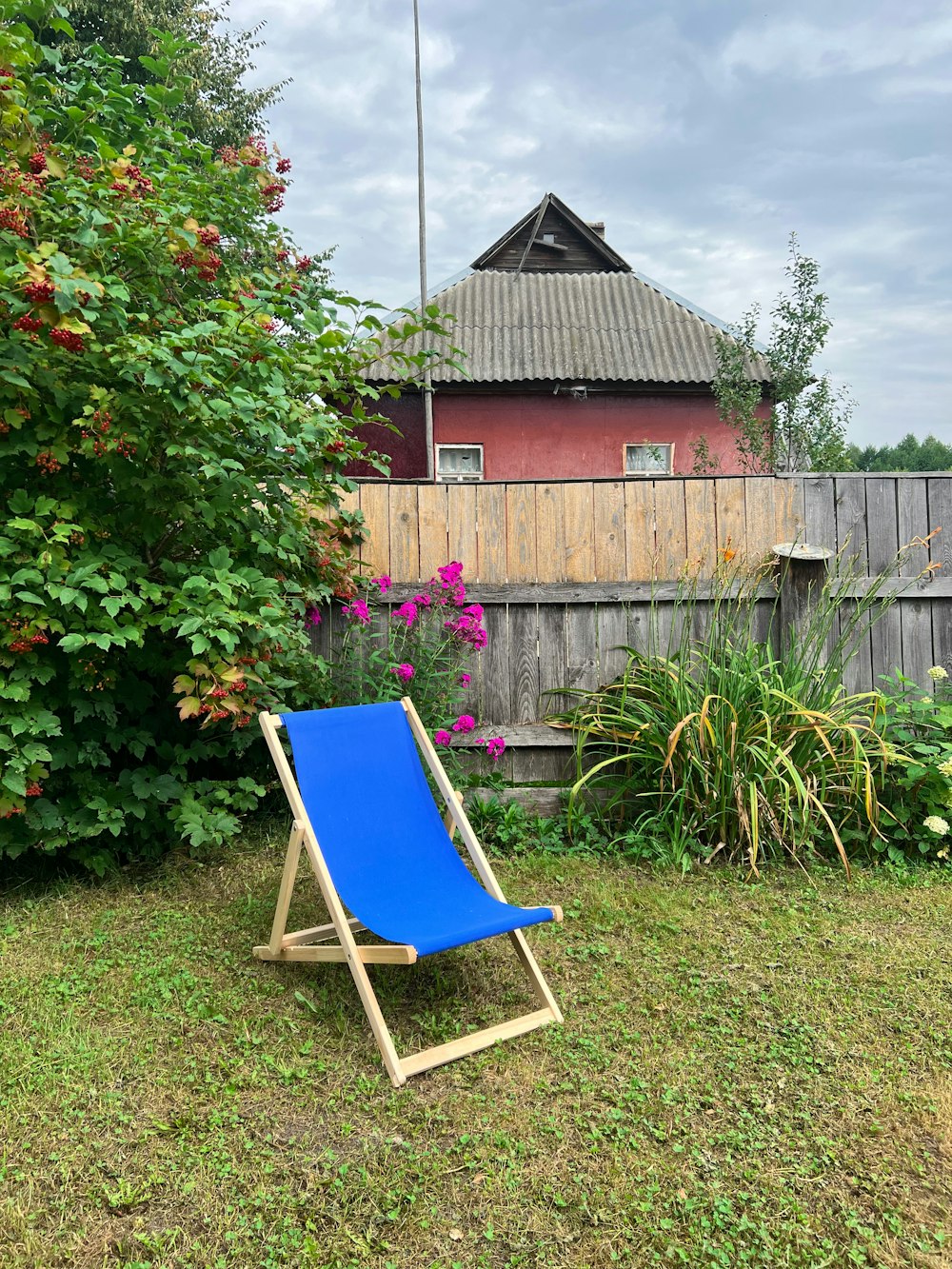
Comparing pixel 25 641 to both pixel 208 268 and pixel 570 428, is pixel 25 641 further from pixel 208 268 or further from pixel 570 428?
pixel 570 428

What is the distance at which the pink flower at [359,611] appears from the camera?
163 inches

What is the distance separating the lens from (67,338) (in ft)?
8.57

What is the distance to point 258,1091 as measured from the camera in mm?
2211

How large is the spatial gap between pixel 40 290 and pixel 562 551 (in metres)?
2.74

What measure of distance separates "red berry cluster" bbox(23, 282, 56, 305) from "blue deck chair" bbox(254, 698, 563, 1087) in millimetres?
1468

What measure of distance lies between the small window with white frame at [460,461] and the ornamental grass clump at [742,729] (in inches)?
326

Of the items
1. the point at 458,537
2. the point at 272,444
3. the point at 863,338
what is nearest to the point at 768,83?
the point at 863,338

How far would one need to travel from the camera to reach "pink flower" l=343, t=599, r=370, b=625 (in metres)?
4.15

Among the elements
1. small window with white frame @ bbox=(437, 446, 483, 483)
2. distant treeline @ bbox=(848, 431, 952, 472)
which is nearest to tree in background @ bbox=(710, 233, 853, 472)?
small window with white frame @ bbox=(437, 446, 483, 483)

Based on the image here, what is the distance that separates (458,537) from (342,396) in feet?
3.41

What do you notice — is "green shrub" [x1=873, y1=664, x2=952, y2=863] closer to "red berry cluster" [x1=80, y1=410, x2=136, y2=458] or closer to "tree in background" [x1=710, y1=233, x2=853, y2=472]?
"red berry cluster" [x1=80, y1=410, x2=136, y2=458]

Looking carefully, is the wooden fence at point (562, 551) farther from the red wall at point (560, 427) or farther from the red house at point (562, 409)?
the red wall at point (560, 427)

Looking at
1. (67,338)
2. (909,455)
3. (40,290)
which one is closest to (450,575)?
(67,338)

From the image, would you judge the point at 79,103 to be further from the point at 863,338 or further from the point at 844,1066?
the point at 863,338
